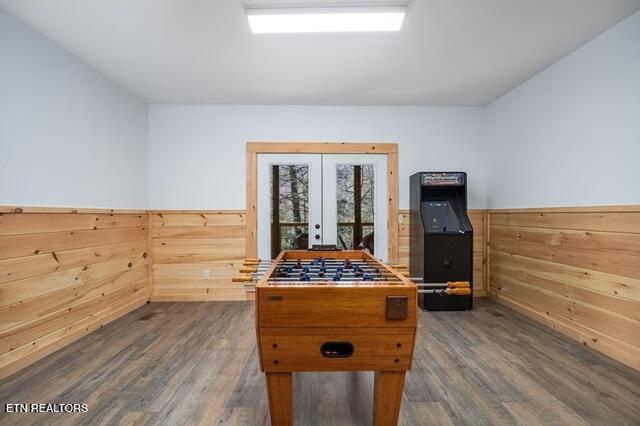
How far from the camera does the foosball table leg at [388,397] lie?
135 cm

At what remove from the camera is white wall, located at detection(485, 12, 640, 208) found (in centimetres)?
226

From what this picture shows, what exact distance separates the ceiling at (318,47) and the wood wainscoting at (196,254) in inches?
59.0

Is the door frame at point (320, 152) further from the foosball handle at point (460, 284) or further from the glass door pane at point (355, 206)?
the foosball handle at point (460, 284)

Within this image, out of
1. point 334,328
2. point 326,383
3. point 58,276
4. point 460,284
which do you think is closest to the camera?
point 334,328

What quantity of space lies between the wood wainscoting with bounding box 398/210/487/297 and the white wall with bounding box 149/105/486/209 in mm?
297

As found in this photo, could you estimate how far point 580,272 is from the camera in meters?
2.62

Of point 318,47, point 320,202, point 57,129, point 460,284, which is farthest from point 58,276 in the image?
point 460,284

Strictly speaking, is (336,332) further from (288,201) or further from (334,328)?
(288,201)

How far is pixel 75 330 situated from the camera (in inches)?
106

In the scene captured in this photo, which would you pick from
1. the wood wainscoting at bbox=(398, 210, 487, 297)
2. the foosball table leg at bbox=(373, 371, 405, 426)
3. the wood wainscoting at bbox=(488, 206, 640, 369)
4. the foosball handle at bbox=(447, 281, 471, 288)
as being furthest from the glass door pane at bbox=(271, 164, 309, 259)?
the foosball table leg at bbox=(373, 371, 405, 426)

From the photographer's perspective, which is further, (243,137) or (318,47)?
(243,137)

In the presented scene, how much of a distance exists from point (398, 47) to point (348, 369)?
241cm

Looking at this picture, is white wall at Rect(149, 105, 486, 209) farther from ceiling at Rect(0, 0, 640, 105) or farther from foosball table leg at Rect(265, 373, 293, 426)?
foosball table leg at Rect(265, 373, 293, 426)

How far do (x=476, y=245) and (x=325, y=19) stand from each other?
323 cm
